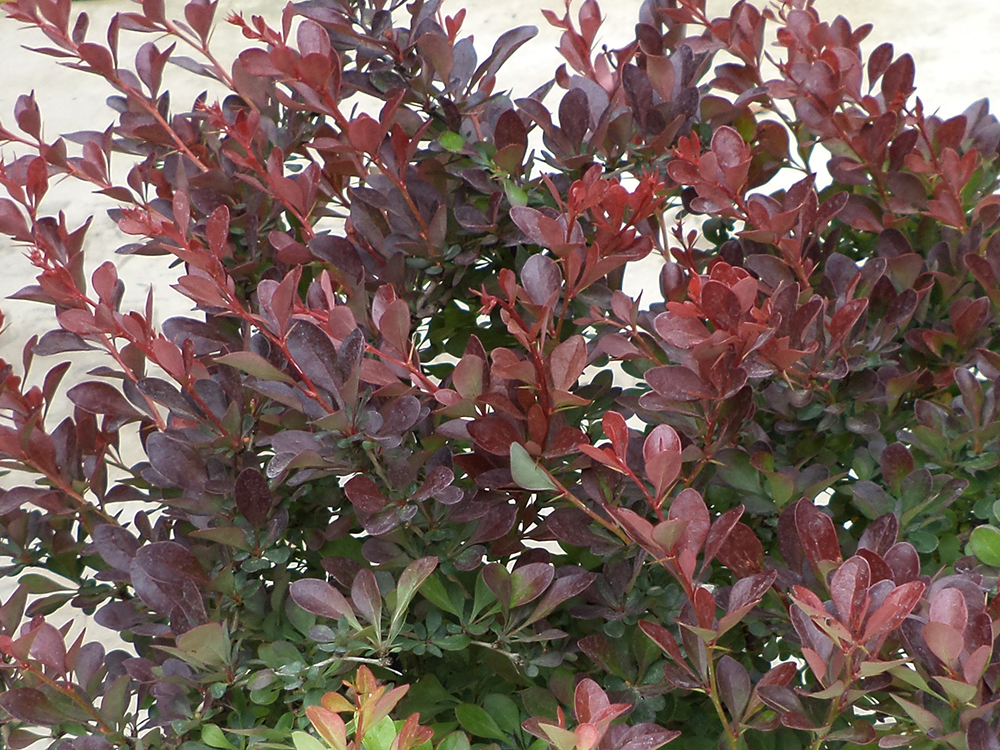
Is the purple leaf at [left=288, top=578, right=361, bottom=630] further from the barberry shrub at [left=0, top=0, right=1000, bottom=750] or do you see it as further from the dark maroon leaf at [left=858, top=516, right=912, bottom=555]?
the dark maroon leaf at [left=858, top=516, right=912, bottom=555]

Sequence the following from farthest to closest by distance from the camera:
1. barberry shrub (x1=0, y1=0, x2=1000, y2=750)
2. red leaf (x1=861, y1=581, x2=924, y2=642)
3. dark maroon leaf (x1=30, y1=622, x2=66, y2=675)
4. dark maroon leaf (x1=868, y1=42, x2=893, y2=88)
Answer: dark maroon leaf (x1=868, y1=42, x2=893, y2=88) → dark maroon leaf (x1=30, y1=622, x2=66, y2=675) → barberry shrub (x1=0, y1=0, x2=1000, y2=750) → red leaf (x1=861, y1=581, x2=924, y2=642)

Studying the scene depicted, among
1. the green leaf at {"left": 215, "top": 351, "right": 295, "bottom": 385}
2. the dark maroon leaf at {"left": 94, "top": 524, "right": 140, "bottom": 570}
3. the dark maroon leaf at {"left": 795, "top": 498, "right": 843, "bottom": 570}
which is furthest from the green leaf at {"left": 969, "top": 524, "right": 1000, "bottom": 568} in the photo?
the dark maroon leaf at {"left": 94, "top": 524, "right": 140, "bottom": 570}

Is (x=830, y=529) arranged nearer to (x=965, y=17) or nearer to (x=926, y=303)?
(x=926, y=303)

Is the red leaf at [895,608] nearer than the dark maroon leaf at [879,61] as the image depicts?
Yes

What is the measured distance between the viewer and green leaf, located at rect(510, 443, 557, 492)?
557 millimetres

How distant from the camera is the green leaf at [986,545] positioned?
63cm

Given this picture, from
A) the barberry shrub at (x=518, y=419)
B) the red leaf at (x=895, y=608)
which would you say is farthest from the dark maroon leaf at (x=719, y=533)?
the red leaf at (x=895, y=608)

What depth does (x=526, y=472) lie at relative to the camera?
1.85 feet

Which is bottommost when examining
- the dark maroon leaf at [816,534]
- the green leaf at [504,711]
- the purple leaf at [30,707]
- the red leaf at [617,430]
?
the green leaf at [504,711]

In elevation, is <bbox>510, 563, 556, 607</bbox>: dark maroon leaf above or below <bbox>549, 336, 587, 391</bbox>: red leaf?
below

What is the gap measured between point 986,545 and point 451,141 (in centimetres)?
50

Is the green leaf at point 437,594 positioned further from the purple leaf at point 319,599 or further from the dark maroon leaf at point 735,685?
the dark maroon leaf at point 735,685

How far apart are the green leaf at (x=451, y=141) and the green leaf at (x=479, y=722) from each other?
0.44 metres

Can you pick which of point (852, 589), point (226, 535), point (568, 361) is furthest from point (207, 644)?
point (852, 589)
